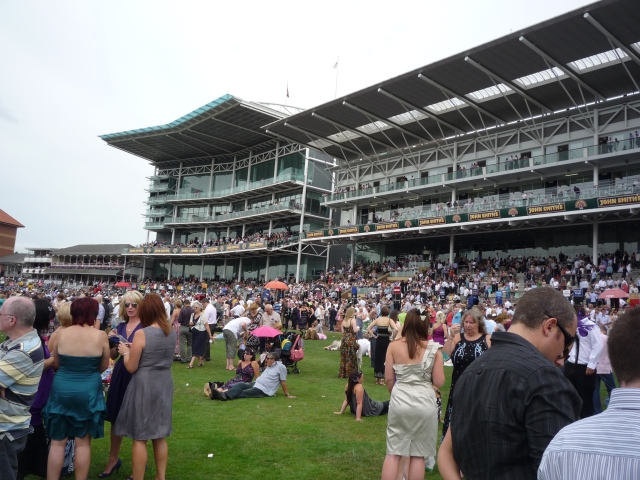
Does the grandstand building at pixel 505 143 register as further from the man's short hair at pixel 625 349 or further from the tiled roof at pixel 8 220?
the tiled roof at pixel 8 220

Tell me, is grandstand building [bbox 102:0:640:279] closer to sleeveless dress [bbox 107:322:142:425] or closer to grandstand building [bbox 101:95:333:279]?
grandstand building [bbox 101:95:333:279]

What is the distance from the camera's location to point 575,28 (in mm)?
26344

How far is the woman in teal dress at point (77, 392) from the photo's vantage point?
15.6ft

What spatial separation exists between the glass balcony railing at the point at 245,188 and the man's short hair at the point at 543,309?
172 feet

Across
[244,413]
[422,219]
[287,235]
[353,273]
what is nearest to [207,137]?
[287,235]

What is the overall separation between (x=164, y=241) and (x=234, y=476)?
6937cm

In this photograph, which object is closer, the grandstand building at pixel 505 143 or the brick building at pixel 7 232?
the grandstand building at pixel 505 143

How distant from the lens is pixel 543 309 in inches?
89.9

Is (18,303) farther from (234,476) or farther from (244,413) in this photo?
(244,413)

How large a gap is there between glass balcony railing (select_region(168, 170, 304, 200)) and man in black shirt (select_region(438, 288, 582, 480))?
2071 inches

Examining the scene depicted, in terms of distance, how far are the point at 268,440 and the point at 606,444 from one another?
21.0 feet

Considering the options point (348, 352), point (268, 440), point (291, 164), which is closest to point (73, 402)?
point (268, 440)

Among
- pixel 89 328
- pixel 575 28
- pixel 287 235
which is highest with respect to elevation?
pixel 575 28

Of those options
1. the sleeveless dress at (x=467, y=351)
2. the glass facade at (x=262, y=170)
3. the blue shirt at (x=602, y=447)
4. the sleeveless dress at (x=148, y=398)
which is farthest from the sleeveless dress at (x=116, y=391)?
the glass facade at (x=262, y=170)
